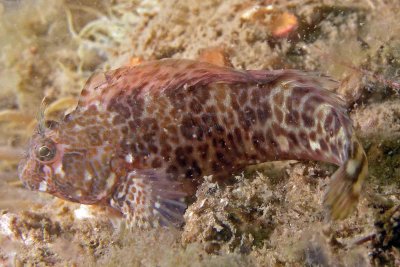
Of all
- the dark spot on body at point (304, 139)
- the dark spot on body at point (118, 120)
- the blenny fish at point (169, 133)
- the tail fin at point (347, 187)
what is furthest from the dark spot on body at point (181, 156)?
the tail fin at point (347, 187)

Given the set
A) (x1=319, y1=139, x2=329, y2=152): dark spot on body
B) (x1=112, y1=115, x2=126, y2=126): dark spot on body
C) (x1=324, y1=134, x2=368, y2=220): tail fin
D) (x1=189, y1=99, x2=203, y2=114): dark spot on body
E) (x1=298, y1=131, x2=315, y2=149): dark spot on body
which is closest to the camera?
(x1=324, y1=134, x2=368, y2=220): tail fin

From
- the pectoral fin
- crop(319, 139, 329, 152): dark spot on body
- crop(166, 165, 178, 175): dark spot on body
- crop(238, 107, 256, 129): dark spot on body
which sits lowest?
Answer: the pectoral fin

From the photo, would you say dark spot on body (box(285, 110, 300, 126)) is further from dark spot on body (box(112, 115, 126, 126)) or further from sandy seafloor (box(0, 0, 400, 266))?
dark spot on body (box(112, 115, 126, 126))

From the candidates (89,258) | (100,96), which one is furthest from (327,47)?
(89,258)

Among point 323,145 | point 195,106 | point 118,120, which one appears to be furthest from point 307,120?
point 118,120

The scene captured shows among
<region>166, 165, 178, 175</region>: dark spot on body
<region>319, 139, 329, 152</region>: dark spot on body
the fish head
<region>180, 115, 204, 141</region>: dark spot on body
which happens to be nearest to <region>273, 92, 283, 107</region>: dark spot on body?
<region>319, 139, 329, 152</region>: dark spot on body

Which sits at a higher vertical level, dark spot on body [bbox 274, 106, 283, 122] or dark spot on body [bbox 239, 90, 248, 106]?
dark spot on body [bbox 239, 90, 248, 106]

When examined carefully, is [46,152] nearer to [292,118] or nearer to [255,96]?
[255,96]
